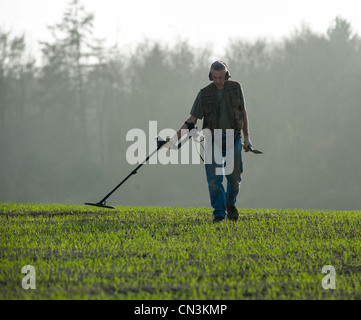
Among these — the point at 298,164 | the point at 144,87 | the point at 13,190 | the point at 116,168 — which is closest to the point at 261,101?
the point at 298,164

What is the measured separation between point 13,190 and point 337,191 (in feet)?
81.0

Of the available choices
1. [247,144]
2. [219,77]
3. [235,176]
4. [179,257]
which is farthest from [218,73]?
[179,257]

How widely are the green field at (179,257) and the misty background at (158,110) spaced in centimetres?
3704

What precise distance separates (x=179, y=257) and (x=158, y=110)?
47.2 m

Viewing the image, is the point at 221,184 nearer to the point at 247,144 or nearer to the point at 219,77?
the point at 247,144

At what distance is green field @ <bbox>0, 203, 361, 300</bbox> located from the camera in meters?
4.36

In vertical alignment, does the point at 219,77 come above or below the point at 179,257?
above

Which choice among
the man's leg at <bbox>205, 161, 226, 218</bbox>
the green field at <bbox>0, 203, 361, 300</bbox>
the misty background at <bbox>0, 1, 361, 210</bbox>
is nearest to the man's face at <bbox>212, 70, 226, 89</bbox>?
the man's leg at <bbox>205, 161, 226, 218</bbox>

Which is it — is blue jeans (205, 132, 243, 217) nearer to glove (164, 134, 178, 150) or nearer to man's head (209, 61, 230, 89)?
glove (164, 134, 178, 150)

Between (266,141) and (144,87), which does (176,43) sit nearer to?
(144,87)

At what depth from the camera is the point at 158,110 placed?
52438mm

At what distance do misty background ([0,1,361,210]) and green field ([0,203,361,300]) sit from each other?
37041mm

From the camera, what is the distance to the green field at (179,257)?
14.3ft

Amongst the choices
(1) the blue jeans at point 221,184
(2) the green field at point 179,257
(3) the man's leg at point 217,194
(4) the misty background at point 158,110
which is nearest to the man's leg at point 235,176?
(1) the blue jeans at point 221,184
